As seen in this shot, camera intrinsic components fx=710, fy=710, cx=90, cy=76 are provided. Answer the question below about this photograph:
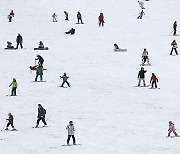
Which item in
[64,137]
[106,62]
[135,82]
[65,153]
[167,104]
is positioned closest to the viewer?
[65,153]

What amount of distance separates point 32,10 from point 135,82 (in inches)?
1050

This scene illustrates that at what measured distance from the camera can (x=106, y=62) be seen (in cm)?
4644

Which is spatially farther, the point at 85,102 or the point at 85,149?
the point at 85,102

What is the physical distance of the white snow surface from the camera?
28.7 m

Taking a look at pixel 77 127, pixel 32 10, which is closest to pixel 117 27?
pixel 32 10

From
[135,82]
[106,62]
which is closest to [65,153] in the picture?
[135,82]

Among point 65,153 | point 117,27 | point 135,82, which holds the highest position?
point 117,27

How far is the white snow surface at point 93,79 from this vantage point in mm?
28688

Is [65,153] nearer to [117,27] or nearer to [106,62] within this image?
[106,62]

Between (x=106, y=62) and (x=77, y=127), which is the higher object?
(x=106, y=62)

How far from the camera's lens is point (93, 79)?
41625mm

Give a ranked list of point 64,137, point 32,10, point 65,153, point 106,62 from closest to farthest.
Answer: point 65,153, point 64,137, point 106,62, point 32,10

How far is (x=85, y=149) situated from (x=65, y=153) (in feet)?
3.43

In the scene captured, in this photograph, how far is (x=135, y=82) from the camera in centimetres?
4066
